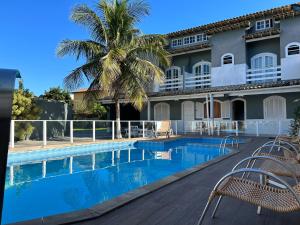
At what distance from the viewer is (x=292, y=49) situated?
61.5 feet

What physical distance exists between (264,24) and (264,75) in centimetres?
381

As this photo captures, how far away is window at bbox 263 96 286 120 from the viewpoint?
62.5 feet

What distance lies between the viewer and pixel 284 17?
18844 millimetres

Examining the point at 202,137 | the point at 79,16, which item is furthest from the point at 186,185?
the point at 79,16

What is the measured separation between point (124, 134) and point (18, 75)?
691 inches

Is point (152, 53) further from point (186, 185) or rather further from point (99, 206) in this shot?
point (99, 206)

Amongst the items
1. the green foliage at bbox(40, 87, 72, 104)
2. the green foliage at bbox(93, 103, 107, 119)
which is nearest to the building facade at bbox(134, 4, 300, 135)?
the green foliage at bbox(93, 103, 107, 119)

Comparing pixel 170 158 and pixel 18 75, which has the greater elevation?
pixel 18 75

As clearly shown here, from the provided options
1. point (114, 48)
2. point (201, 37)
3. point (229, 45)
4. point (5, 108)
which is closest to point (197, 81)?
point (229, 45)

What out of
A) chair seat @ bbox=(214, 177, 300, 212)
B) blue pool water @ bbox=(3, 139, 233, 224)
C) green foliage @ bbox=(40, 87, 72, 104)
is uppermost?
green foliage @ bbox=(40, 87, 72, 104)

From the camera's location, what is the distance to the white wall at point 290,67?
1836 centimetres

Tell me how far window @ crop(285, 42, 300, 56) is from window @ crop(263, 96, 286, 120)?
282cm

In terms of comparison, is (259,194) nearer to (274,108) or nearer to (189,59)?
(274,108)

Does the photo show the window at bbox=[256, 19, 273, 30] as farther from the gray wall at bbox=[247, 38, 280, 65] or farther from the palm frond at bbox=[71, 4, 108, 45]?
the palm frond at bbox=[71, 4, 108, 45]
